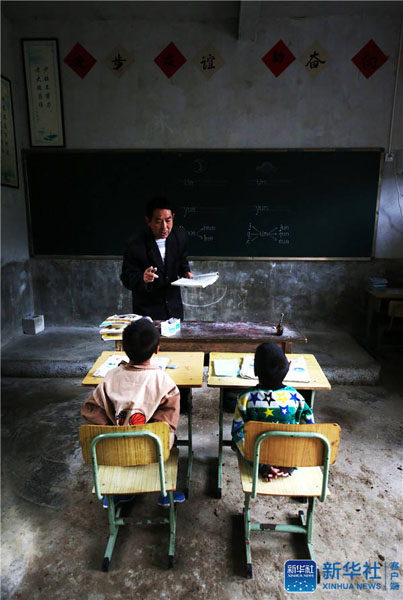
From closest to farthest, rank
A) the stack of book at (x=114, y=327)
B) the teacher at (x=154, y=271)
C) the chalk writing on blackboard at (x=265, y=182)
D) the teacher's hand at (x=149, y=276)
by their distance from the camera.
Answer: the stack of book at (x=114, y=327) < the teacher's hand at (x=149, y=276) < the teacher at (x=154, y=271) < the chalk writing on blackboard at (x=265, y=182)

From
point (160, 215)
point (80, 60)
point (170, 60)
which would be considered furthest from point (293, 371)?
point (80, 60)

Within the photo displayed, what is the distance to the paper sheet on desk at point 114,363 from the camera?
6.78ft

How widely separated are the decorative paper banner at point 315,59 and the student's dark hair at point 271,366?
3912 mm

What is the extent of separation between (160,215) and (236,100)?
2.38m

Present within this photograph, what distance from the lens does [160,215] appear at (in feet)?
9.03

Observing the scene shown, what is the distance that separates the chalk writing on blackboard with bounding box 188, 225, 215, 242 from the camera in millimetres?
4565

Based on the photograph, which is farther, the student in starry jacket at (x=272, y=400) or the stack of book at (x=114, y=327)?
the stack of book at (x=114, y=327)

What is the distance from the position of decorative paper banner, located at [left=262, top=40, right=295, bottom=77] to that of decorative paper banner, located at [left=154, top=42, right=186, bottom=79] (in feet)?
3.10

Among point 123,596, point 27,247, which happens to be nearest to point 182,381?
point 123,596

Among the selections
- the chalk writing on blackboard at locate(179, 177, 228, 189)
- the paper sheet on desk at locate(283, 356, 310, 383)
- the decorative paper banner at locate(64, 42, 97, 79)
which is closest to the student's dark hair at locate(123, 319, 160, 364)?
the paper sheet on desk at locate(283, 356, 310, 383)

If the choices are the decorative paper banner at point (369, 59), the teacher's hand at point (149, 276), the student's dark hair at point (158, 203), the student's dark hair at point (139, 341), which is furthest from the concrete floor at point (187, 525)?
the decorative paper banner at point (369, 59)

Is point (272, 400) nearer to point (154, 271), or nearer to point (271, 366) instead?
point (271, 366)

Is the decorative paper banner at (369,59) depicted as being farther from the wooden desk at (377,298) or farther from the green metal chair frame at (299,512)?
the green metal chair frame at (299,512)

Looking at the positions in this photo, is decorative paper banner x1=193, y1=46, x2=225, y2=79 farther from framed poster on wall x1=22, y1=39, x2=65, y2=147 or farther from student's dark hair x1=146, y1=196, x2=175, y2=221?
student's dark hair x1=146, y1=196, x2=175, y2=221
